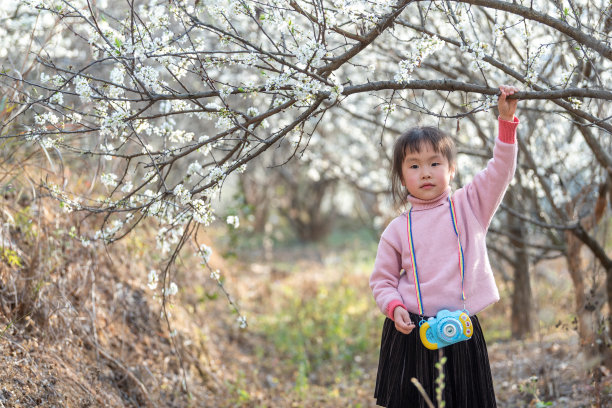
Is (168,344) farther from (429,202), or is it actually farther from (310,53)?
(310,53)

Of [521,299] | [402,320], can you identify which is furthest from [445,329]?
[521,299]

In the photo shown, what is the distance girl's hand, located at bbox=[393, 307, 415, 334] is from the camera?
223 centimetres

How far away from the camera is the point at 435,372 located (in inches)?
89.7

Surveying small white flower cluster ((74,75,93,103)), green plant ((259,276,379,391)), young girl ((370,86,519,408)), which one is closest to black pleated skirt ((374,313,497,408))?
young girl ((370,86,519,408))

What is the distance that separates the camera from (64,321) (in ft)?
11.1

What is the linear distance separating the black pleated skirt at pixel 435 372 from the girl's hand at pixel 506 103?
796 millimetres

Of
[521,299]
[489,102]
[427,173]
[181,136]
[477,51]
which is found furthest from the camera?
[521,299]

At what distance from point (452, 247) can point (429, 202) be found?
21 centimetres

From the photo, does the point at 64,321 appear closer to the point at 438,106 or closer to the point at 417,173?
the point at 417,173

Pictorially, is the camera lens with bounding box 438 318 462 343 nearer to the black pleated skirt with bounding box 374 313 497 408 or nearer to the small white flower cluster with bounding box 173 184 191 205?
the black pleated skirt with bounding box 374 313 497 408

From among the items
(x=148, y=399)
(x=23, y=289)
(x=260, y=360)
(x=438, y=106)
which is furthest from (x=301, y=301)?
(x=23, y=289)

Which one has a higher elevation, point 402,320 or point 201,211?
point 201,211

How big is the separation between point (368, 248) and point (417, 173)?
9.27 metres

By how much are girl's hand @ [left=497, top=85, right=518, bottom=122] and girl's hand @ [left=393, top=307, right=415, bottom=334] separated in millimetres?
823
